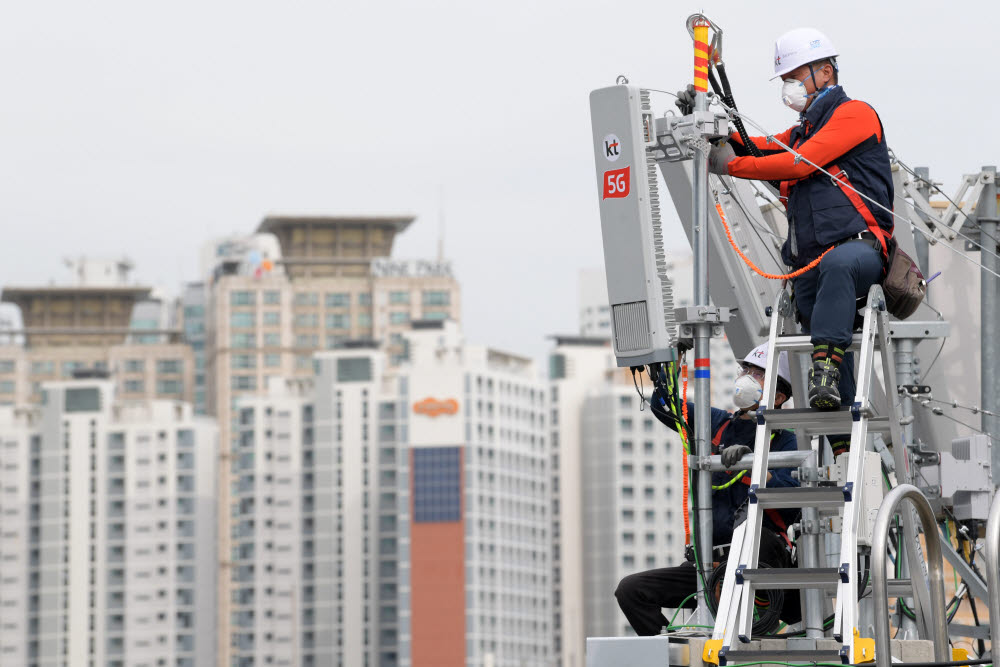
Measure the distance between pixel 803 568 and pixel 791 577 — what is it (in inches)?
4.5

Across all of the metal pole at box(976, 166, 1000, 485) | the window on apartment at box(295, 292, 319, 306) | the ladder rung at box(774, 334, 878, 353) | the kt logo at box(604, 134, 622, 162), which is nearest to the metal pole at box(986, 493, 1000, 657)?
the ladder rung at box(774, 334, 878, 353)

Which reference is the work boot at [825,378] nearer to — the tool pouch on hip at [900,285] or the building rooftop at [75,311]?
the tool pouch on hip at [900,285]

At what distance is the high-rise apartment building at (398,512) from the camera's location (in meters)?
106

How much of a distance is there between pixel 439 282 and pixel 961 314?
120 meters

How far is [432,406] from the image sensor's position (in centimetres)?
10806

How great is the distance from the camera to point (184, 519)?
117000mm

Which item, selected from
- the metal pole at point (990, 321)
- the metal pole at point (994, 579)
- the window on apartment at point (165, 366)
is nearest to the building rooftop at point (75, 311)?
the window on apartment at point (165, 366)

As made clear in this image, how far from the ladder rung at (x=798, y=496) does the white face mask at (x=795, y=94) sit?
7.08 ft

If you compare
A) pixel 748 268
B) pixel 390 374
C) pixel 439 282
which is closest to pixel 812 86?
pixel 748 268

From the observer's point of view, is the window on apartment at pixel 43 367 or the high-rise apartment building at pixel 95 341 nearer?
the high-rise apartment building at pixel 95 341

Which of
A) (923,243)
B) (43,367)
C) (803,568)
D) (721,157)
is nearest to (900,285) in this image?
(721,157)

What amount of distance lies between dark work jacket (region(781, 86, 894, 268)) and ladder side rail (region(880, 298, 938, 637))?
40cm

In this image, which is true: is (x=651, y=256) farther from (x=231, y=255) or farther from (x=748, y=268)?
(x=231, y=255)

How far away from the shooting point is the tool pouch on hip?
8.77m
